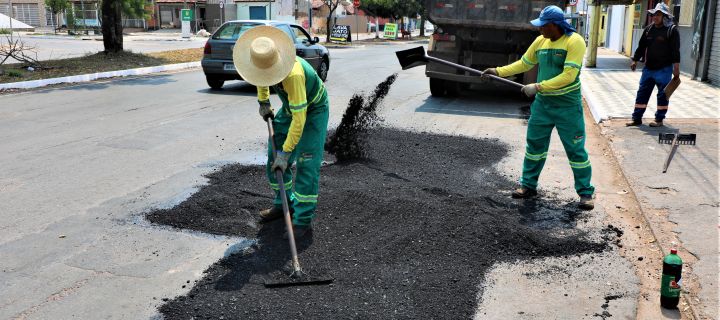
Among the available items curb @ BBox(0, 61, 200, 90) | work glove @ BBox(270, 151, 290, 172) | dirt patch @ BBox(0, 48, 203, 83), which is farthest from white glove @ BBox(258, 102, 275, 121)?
dirt patch @ BBox(0, 48, 203, 83)

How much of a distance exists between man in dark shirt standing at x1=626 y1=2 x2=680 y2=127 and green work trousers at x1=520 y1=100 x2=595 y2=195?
154 inches

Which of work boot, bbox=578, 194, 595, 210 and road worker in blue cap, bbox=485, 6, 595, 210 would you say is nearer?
road worker in blue cap, bbox=485, 6, 595, 210

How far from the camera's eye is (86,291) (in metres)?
3.82

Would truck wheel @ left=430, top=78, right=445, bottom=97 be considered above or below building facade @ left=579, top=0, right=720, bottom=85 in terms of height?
below

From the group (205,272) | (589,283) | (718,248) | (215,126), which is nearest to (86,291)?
(205,272)

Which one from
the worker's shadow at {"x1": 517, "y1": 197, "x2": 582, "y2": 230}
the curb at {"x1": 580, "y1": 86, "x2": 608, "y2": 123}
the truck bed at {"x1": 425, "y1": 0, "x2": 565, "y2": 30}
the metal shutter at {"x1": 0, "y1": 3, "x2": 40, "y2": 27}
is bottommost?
the worker's shadow at {"x1": 517, "y1": 197, "x2": 582, "y2": 230}

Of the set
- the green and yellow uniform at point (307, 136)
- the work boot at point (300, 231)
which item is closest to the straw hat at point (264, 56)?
the green and yellow uniform at point (307, 136)

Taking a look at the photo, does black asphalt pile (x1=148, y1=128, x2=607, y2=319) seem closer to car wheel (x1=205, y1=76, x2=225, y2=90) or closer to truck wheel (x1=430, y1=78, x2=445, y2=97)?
truck wheel (x1=430, y1=78, x2=445, y2=97)

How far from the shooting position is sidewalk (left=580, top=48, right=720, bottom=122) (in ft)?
34.3

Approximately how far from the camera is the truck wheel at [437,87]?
42.1 ft

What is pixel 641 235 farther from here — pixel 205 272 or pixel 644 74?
pixel 644 74

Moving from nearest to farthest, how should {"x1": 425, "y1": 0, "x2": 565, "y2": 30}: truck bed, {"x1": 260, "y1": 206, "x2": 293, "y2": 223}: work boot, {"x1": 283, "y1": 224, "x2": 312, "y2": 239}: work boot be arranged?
{"x1": 283, "y1": 224, "x2": 312, "y2": 239}: work boot
{"x1": 260, "y1": 206, "x2": 293, "y2": 223}: work boot
{"x1": 425, "y1": 0, "x2": 565, "y2": 30}: truck bed

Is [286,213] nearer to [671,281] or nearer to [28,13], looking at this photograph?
[671,281]

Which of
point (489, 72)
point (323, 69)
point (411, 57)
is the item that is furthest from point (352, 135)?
point (323, 69)
